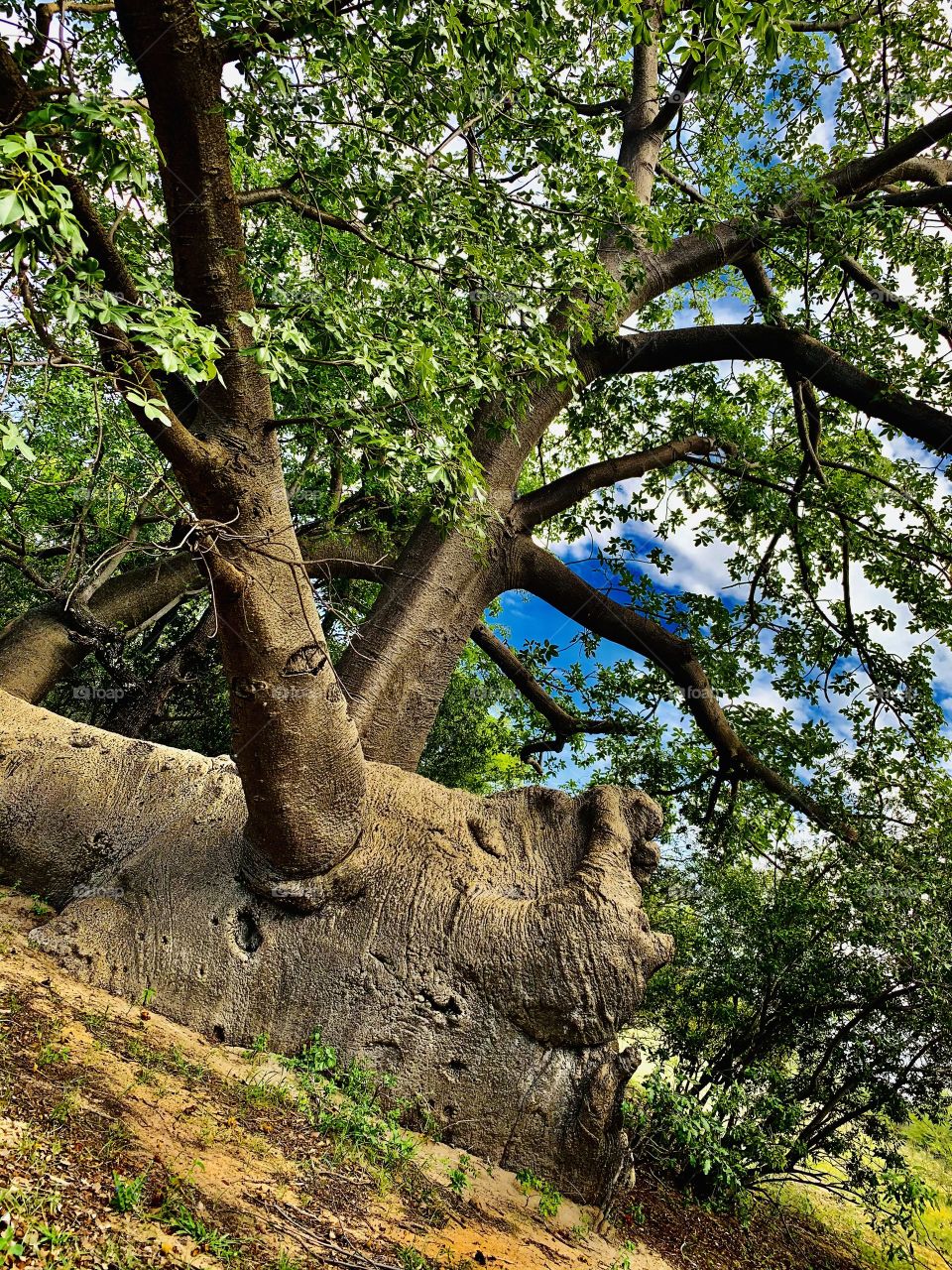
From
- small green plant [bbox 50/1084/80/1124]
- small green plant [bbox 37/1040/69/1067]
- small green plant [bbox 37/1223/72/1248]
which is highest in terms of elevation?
small green plant [bbox 50/1084/80/1124]

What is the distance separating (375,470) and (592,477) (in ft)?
14.4

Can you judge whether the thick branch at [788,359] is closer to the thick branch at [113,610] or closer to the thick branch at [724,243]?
the thick branch at [724,243]

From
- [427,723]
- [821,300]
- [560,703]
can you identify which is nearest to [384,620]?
[427,723]

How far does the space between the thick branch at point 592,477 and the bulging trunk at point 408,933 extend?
313cm

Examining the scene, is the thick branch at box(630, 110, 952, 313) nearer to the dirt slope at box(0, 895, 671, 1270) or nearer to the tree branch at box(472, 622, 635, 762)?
the tree branch at box(472, 622, 635, 762)

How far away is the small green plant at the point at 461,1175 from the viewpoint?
382 cm

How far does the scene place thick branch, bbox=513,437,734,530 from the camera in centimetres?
766

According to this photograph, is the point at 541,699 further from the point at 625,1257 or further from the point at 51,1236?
the point at 51,1236

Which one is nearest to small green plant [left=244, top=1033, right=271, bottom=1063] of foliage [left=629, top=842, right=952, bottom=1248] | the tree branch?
foliage [left=629, top=842, right=952, bottom=1248]

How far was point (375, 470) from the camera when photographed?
155 inches

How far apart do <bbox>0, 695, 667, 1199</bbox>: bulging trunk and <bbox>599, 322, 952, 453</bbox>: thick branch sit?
4.03 m

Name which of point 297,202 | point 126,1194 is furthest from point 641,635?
point 126,1194

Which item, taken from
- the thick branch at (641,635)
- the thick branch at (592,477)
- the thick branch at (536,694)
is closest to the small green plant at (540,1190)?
the thick branch at (641,635)

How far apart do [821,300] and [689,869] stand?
19.1ft
